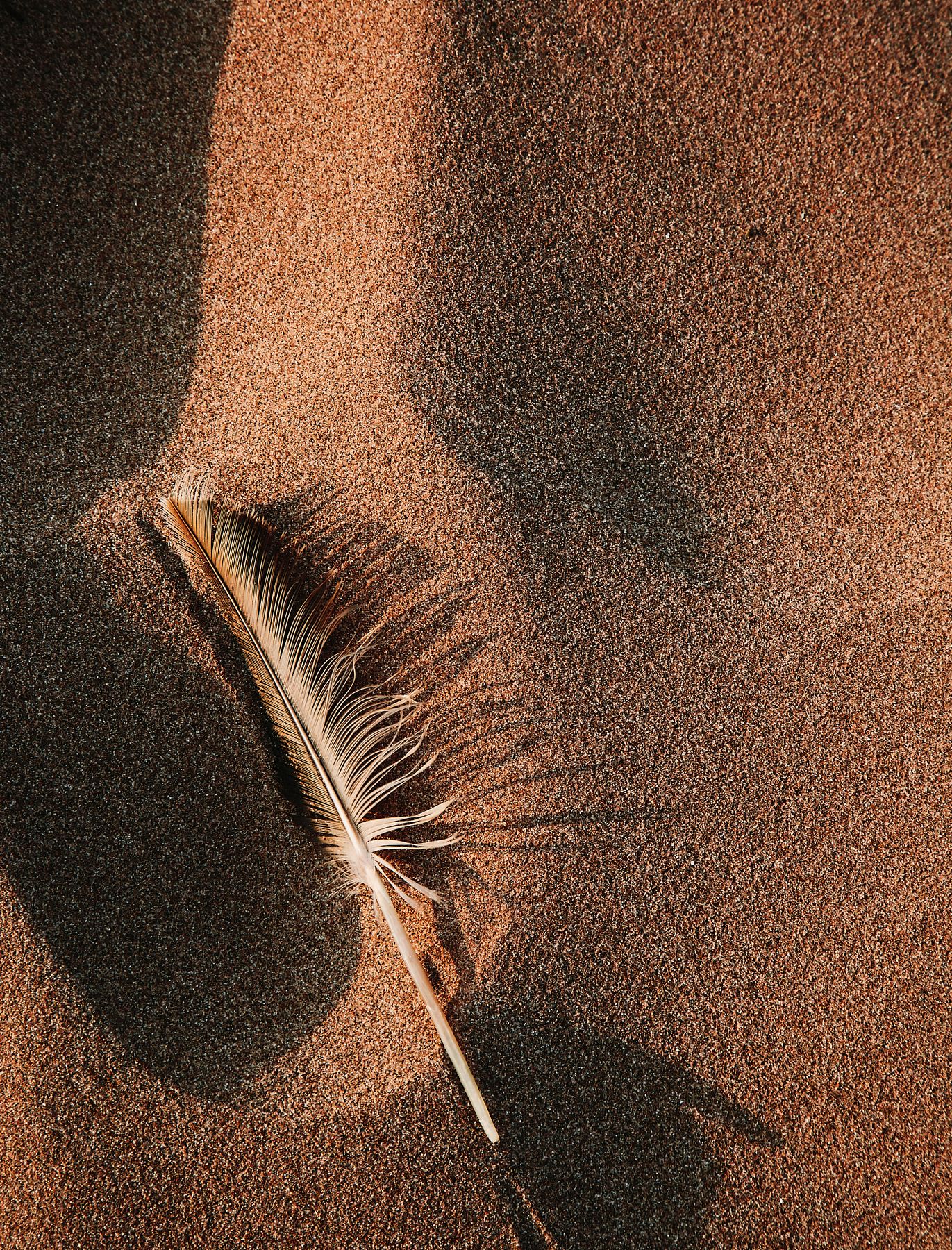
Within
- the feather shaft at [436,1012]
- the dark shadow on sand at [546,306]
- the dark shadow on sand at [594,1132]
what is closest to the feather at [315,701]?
the feather shaft at [436,1012]

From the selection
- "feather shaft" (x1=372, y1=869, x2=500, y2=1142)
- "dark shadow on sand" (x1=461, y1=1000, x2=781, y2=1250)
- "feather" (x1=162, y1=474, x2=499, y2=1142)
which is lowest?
"dark shadow on sand" (x1=461, y1=1000, x2=781, y2=1250)

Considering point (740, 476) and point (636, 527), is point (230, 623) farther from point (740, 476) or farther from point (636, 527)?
point (740, 476)

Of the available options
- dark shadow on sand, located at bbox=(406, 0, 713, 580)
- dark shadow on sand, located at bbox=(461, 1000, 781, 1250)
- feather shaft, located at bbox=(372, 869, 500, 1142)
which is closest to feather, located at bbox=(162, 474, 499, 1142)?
feather shaft, located at bbox=(372, 869, 500, 1142)

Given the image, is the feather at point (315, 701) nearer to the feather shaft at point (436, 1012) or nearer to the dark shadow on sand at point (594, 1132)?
the feather shaft at point (436, 1012)

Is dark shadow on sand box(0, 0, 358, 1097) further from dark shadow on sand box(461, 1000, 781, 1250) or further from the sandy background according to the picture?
dark shadow on sand box(461, 1000, 781, 1250)

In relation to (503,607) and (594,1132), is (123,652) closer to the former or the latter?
(503,607)

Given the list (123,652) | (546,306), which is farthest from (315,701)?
(546,306)
